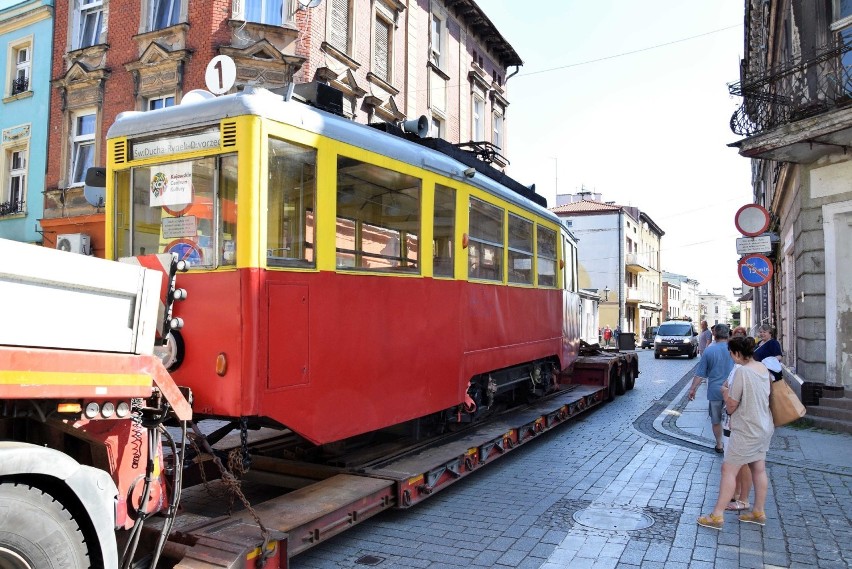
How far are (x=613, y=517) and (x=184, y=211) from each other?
4.36m

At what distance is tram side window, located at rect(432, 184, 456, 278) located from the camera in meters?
6.47

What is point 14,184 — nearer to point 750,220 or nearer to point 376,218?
point 376,218

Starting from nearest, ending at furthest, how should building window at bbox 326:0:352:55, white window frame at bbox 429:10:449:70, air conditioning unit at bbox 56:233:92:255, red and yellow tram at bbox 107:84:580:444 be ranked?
red and yellow tram at bbox 107:84:580:444 < air conditioning unit at bbox 56:233:92:255 < building window at bbox 326:0:352:55 < white window frame at bbox 429:10:449:70

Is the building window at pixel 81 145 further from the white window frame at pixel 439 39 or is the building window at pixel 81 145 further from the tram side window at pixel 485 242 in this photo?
the tram side window at pixel 485 242

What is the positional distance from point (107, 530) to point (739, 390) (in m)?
4.83

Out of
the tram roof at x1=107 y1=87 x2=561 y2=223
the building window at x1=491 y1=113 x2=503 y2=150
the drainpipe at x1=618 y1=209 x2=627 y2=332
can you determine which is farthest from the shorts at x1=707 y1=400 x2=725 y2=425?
the drainpipe at x1=618 y1=209 x2=627 y2=332

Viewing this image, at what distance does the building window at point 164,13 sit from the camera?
631 inches

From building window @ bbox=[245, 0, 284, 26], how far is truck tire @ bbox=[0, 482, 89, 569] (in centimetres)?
1447

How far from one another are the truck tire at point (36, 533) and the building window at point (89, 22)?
17382 mm

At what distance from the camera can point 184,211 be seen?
4859 millimetres

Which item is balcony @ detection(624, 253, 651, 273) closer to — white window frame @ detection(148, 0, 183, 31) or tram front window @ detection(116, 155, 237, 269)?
white window frame @ detection(148, 0, 183, 31)

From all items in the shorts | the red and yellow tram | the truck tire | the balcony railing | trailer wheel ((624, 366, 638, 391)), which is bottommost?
trailer wheel ((624, 366, 638, 391))

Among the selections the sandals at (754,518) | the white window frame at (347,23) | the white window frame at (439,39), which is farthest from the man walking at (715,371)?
the white window frame at (439,39)

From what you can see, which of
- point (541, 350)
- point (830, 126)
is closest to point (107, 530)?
point (541, 350)
